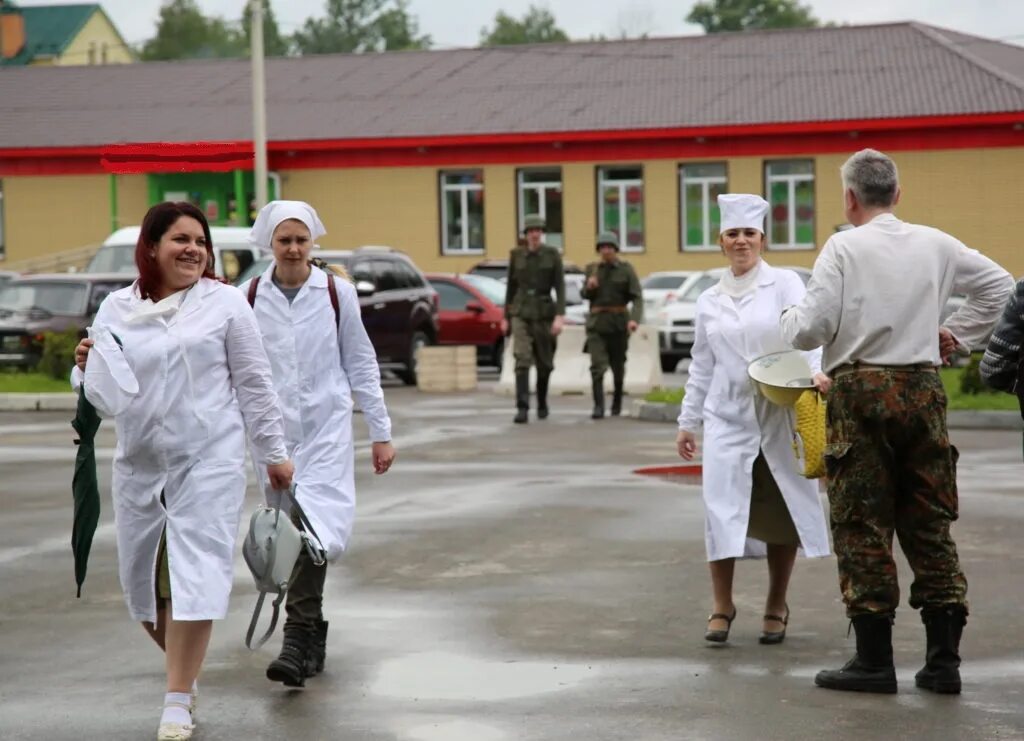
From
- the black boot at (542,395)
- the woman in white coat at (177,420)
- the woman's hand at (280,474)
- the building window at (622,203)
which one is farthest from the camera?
the building window at (622,203)

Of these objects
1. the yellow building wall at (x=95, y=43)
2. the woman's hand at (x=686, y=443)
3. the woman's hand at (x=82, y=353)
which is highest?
the yellow building wall at (x=95, y=43)

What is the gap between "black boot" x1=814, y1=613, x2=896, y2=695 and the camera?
23.2ft

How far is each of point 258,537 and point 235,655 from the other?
1.21 metres

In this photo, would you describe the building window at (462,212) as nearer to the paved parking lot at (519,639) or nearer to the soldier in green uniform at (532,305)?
the soldier in green uniform at (532,305)

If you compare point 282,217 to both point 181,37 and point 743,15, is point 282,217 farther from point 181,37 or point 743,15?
point 181,37

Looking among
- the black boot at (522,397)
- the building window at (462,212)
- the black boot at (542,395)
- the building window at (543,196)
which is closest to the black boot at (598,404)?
the black boot at (542,395)

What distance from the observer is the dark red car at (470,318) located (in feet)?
96.3

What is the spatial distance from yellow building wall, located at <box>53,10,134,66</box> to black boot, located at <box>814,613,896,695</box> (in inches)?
3176

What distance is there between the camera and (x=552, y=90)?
46.6 m

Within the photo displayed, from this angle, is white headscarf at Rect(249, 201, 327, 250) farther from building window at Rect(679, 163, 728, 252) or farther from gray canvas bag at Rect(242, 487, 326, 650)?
building window at Rect(679, 163, 728, 252)

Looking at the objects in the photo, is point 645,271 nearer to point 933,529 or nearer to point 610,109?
point 610,109

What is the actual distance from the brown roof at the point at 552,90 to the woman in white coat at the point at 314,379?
1388 inches

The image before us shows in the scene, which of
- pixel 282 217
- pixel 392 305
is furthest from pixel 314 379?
pixel 392 305

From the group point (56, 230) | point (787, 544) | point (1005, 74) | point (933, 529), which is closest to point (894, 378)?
point (933, 529)
